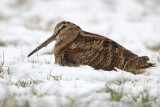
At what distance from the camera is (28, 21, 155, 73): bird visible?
11.1 ft

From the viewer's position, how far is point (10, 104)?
6.65 feet

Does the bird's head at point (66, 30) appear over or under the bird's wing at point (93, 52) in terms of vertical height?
over

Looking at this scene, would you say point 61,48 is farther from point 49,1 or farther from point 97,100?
point 49,1

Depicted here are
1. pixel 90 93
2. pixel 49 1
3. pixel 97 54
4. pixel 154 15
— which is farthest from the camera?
pixel 49 1

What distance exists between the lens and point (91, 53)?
338 centimetres

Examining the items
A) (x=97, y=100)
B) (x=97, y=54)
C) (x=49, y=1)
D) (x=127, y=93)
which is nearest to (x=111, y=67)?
(x=97, y=54)

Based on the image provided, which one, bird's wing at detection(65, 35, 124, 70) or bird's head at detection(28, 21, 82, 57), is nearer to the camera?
bird's wing at detection(65, 35, 124, 70)

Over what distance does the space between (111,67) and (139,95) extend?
94 cm

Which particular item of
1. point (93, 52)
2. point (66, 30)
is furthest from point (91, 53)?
point (66, 30)

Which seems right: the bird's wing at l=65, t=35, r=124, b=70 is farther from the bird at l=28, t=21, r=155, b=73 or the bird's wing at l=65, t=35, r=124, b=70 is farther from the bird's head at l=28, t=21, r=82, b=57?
the bird's head at l=28, t=21, r=82, b=57

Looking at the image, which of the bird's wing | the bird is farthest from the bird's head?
the bird's wing

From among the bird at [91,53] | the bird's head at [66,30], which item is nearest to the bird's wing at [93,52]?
the bird at [91,53]

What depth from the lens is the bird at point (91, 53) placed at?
11.1 feet

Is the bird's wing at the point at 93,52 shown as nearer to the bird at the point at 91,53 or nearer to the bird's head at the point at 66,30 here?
the bird at the point at 91,53
